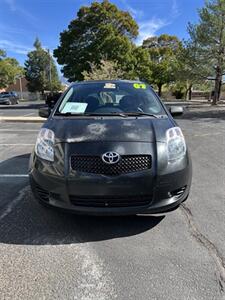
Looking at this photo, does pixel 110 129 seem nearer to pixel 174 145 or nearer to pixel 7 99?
pixel 174 145

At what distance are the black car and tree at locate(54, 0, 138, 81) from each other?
2509 cm

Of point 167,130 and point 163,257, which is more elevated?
point 167,130

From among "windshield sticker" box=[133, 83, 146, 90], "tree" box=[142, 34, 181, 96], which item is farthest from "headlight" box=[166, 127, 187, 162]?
"tree" box=[142, 34, 181, 96]

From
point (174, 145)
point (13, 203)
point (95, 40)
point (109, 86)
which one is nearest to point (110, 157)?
point (174, 145)

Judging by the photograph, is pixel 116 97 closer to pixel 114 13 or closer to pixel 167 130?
pixel 167 130

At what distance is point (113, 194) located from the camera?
2.76m

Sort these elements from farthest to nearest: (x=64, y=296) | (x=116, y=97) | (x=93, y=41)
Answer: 1. (x=93, y=41)
2. (x=116, y=97)
3. (x=64, y=296)

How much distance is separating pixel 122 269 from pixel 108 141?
1.18m

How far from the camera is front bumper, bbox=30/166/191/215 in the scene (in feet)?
9.05

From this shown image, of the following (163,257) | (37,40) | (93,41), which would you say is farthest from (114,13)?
(37,40)

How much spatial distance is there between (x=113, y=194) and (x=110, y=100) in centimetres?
178

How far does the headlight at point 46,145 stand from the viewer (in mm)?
2965

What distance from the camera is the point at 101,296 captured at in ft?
7.14

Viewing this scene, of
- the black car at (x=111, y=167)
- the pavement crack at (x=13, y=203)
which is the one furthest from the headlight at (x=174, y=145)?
the pavement crack at (x=13, y=203)
